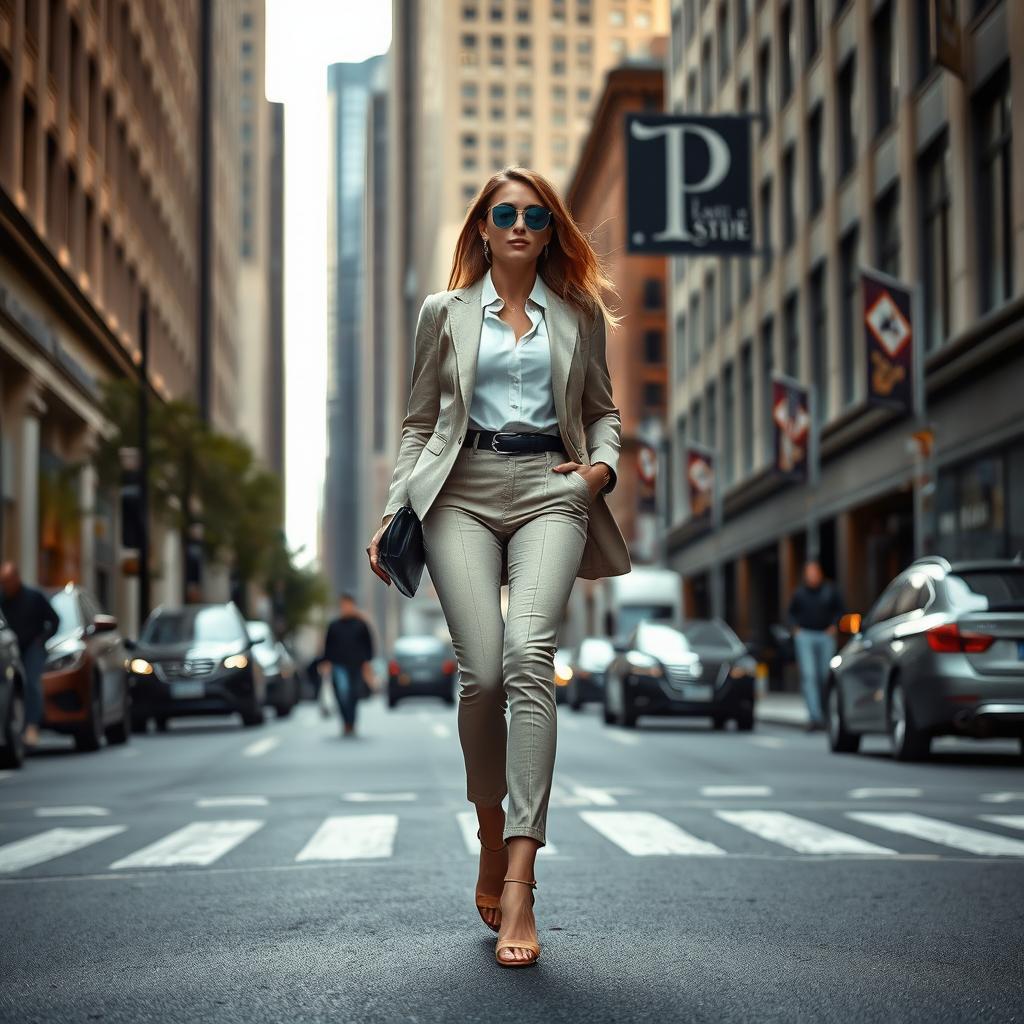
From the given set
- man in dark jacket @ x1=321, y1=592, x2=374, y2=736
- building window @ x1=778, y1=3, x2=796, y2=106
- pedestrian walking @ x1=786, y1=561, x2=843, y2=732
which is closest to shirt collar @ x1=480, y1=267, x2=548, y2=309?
pedestrian walking @ x1=786, y1=561, x2=843, y2=732

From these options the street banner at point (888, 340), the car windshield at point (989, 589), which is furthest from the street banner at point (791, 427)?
the car windshield at point (989, 589)

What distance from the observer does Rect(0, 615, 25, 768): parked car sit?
44.1 ft

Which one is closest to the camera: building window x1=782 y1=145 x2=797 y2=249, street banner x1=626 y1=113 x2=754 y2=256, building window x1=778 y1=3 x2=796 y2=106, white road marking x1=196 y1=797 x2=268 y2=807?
white road marking x1=196 y1=797 x2=268 y2=807

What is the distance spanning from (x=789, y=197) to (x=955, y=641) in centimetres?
2744

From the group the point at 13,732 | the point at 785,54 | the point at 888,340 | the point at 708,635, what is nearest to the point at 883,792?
the point at 13,732

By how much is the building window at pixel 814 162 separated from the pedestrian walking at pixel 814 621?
1754 centimetres

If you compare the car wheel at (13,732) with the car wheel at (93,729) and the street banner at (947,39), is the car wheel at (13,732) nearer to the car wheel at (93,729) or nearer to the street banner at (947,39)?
the car wheel at (93,729)

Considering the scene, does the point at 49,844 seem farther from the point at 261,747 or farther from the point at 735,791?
the point at 261,747

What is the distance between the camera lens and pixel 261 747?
731 inches

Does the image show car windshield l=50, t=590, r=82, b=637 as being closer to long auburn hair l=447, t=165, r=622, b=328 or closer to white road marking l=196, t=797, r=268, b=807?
white road marking l=196, t=797, r=268, b=807

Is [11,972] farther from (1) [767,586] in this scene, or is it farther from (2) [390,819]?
(1) [767,586]

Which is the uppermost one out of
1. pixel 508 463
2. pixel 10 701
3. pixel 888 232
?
pixel 888 232

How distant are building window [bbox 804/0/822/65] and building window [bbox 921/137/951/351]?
351 inches

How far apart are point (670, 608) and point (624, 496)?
39.9 m
